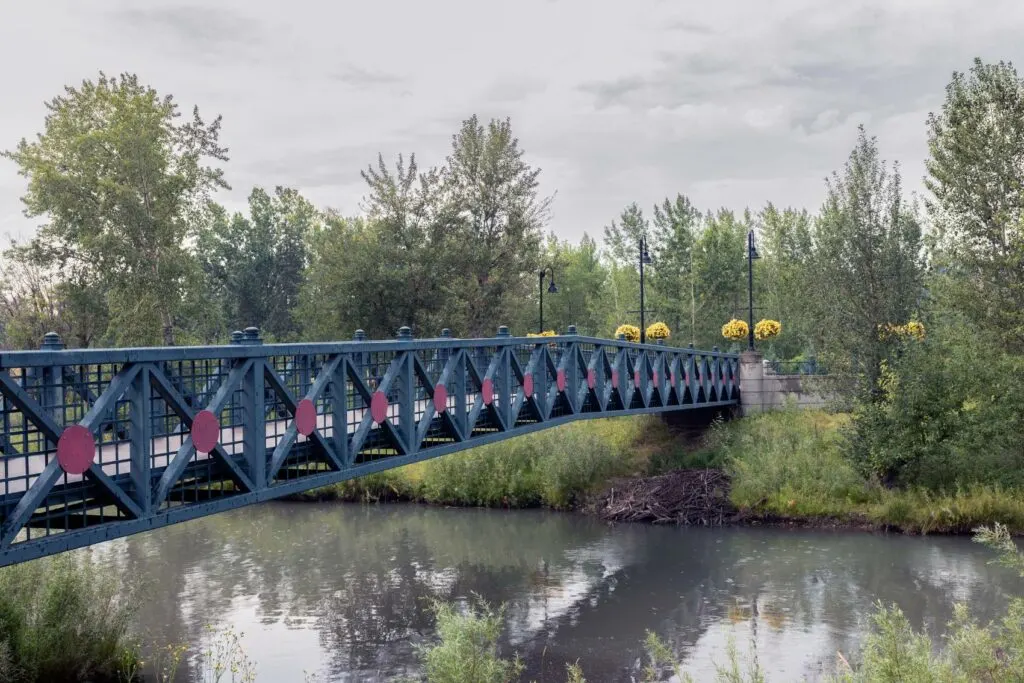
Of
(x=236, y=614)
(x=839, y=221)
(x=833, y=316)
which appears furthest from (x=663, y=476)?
(x=236, y=614)

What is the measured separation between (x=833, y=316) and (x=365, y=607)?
14.7 meters

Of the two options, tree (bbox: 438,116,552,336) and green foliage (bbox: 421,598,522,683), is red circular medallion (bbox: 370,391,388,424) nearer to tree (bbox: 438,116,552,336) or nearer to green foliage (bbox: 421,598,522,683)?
green foliage (bbox: 421,598,522,683)

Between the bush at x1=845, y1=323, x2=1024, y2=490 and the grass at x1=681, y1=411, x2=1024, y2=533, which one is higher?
the bush at x1=845, y1=323, x2=1024, y2=490

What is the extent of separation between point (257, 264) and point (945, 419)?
152 feet

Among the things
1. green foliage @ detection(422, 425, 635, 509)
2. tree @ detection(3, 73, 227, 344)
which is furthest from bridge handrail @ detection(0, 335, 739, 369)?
tree @ detection(3, 73, 227, 344)

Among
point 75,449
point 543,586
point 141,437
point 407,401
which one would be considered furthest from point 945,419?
point 75,449

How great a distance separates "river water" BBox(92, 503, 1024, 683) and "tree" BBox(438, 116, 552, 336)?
54.1 feet

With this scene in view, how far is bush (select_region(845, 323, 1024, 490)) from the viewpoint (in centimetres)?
2377

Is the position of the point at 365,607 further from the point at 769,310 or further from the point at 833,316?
the point at 769,310

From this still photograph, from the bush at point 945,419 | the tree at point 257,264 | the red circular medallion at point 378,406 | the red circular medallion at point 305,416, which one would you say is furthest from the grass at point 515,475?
the tree at point 257,264

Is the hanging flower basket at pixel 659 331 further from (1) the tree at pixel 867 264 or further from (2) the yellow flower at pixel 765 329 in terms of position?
(1) the tree at pixel 867 264

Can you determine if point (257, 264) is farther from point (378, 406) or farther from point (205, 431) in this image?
point (205, 431)

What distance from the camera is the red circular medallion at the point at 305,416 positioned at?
12.3 metres

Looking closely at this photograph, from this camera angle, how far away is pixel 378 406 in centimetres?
1401
